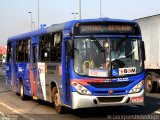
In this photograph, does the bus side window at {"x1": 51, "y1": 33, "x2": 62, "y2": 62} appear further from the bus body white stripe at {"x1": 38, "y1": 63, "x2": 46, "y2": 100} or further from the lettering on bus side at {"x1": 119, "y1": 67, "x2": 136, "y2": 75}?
the lettering on bus side at {"x1": 119, "y1": 67, "x2": 136, "y2": 75}

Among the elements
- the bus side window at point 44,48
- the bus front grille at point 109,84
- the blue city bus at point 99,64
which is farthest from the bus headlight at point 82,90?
the bus side window at point 44,48

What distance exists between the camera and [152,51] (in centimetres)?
2164

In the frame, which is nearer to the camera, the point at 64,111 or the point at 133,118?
the point at 133,118

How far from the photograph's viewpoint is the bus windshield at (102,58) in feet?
40.3

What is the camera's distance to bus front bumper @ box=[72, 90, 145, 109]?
1209 centimetres

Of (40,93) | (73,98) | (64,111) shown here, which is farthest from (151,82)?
(73,98)

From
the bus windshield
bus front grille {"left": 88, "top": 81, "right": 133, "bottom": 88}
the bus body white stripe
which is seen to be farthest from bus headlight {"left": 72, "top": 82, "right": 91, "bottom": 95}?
the bus body white stripe

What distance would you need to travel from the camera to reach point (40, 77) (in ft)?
51.7

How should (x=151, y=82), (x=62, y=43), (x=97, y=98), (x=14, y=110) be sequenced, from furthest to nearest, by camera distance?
(x=151, y=82)
(x=14, y=110)
(x=62, y=43)
(x=97, y=98)

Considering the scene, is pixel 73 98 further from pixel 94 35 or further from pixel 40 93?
pixel 40 93

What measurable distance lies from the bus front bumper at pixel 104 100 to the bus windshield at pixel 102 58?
586 millimetres

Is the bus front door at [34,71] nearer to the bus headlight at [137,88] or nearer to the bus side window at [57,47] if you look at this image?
the bus side window at [57,47]

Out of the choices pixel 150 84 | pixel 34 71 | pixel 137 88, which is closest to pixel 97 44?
pixel 137 88

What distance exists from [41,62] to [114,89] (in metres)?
4.02
